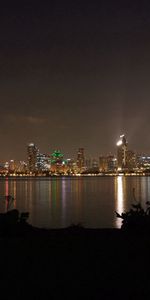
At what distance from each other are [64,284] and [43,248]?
2.02 metres

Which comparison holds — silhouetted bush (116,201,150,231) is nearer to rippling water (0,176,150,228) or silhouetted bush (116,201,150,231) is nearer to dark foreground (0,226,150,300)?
dark foreground (0,226,150,300)

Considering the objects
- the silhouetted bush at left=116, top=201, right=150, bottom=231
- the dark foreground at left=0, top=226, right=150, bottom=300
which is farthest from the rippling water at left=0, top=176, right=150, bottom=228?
the dark foreground at left=0, top=226, right=150, bottom=300

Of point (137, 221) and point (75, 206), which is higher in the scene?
point (137, 221)

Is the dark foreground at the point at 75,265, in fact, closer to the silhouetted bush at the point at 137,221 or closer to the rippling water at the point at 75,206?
the silhouetted bush at the point at 137,221

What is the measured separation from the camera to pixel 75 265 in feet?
22.4

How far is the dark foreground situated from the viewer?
5.60m

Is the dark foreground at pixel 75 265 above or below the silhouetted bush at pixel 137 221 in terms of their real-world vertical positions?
below

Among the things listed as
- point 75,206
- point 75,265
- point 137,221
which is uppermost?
point 137,221

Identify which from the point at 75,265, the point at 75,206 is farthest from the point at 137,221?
the point at 75,206

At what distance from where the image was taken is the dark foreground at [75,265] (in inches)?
220

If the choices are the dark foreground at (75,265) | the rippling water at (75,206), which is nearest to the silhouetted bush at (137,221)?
the dark foreground at (75,265)

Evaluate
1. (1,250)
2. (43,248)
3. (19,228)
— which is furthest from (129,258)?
(19,228)

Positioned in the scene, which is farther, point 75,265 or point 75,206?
point 75,206

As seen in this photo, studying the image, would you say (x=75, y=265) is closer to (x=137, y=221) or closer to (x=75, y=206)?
(x=137, y=221)
